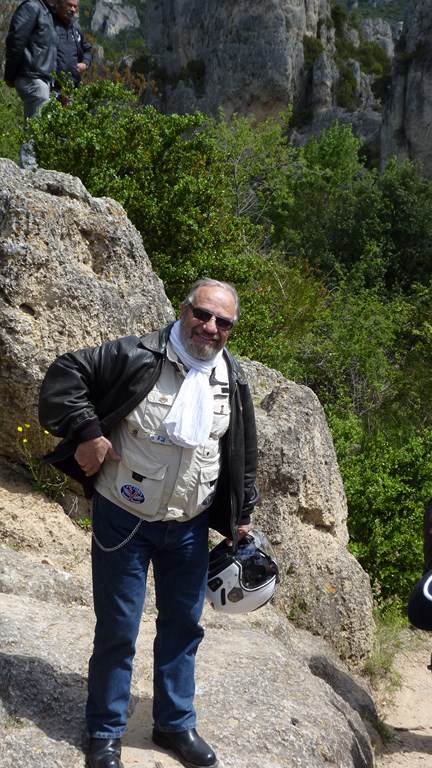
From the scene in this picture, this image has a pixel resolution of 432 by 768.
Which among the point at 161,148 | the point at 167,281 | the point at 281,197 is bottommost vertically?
the point at 281,197

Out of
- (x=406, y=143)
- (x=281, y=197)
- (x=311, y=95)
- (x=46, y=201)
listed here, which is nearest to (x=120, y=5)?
(x=311, y=95)

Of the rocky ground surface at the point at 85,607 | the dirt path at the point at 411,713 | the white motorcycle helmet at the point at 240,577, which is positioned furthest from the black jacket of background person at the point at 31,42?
the dirt path at the point at 411,713

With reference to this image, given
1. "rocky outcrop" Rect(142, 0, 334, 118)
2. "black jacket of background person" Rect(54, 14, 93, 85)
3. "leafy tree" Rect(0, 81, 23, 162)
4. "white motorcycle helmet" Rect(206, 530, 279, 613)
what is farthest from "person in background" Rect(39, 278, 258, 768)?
"rocky outcrop" Rect(142, 0, 334, 118)

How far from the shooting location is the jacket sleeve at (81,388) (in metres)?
3.16

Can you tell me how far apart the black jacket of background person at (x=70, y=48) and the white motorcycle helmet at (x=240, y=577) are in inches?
251

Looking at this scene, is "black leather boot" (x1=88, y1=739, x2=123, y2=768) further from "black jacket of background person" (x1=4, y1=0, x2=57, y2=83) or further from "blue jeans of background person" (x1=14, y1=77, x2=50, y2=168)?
"black jacket of background person" (x1=4, y1=0, x2=57, y2=83)

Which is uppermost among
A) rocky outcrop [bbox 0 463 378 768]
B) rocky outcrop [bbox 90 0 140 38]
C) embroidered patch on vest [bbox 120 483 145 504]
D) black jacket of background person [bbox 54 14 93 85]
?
black jacket of background person [bbox 54 14 93 85]

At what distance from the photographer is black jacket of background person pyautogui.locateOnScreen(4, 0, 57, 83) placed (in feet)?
25.4

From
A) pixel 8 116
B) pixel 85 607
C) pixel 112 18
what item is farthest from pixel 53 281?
pixel 112 18

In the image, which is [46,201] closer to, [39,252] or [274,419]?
[39,252]

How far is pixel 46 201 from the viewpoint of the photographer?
5.42 meters

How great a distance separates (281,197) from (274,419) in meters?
24.2

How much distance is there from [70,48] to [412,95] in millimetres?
34759

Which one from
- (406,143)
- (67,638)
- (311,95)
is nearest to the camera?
(67,638)
